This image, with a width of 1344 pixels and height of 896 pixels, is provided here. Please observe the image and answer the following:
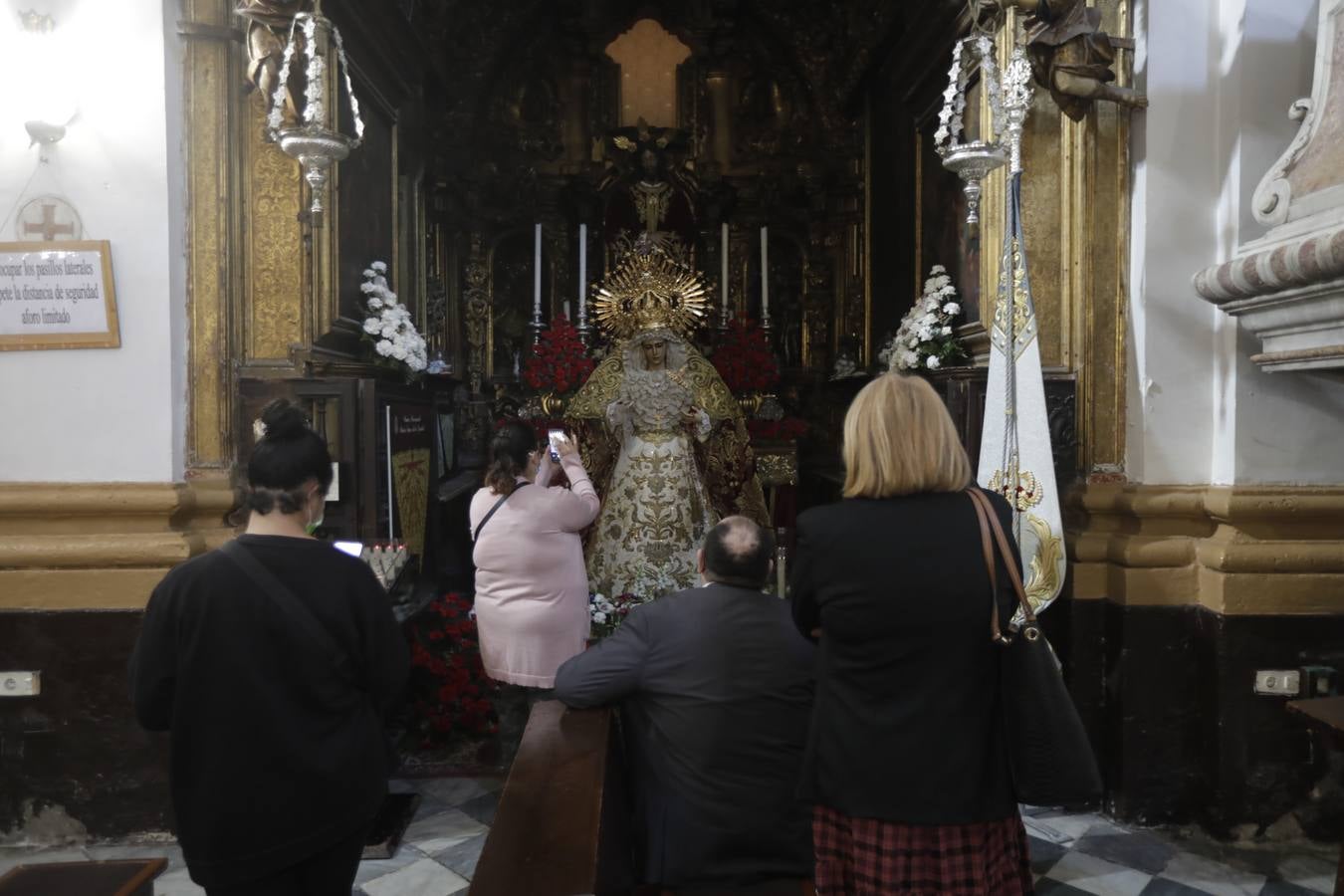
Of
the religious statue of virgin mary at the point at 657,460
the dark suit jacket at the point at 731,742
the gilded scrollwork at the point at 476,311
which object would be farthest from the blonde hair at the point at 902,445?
the gilded scrollwork at the point at 476,311

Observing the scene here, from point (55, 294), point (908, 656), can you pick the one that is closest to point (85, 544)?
point (55, 294)

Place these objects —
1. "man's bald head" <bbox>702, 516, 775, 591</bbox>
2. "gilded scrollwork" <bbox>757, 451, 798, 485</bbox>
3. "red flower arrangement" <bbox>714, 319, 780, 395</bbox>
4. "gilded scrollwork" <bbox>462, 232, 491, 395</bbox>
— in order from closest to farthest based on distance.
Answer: "man's bald head" <bbox>702, 516, 775, 591</bbox> < "gilded scrollwork" <bbox>757, 451, 798, 485</bbox> < "red flower arrangement" <bbox>714, 319, 780, 395</bbox> < "gilded scrollwork" <bbox>462, 232, 491, 395</bbox>

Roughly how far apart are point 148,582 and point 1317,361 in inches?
199

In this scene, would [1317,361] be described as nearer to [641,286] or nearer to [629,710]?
[629,710]

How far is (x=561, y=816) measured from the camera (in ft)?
7.40

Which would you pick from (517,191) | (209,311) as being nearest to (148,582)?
(209,311)

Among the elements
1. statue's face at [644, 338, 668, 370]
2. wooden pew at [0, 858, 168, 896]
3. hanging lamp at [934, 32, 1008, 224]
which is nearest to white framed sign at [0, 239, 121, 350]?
wooden pew at [0, 858, 168, 896]

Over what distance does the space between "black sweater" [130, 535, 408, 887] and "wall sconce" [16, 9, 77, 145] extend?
3.12 m

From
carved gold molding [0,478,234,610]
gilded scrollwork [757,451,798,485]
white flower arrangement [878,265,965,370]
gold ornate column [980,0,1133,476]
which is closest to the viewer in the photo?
carved gold molding [0,478,234,610]

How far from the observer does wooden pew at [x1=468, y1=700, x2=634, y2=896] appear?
200 centimetres

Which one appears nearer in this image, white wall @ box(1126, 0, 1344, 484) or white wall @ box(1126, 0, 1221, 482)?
white wall @ box(1126, 0, 1344, 484)

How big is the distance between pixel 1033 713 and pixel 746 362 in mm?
5832

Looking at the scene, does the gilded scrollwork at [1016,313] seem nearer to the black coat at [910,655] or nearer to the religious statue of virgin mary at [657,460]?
the black coat at [910,655]

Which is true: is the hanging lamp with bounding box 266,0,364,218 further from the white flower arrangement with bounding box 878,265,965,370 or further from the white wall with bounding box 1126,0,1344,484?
the white wall with bounding box 1126,0,1344,484
